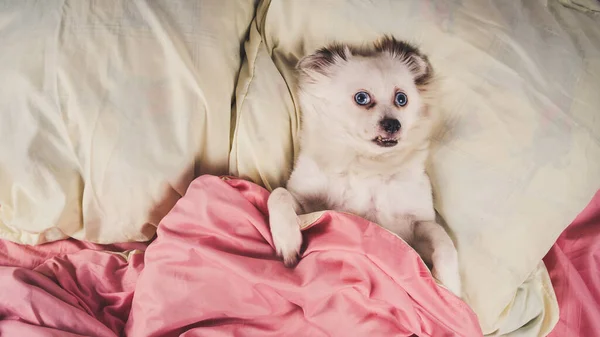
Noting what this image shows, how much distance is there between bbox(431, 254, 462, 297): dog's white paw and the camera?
3.46 ft

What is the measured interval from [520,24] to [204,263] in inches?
35.7

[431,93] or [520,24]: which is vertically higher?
[520,24]

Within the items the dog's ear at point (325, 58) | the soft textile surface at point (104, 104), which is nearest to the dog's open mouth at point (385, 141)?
the dog's ear at point (325, 58)

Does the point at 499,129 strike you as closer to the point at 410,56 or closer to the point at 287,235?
the point at 410,56

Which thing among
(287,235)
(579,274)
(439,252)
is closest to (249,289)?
(287,235)

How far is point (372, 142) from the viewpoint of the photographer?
1147mm

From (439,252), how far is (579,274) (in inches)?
19.3

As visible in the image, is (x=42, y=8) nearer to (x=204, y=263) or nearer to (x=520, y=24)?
(x=204, y=263)

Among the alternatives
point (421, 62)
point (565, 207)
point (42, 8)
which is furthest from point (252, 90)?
point (565, 207)

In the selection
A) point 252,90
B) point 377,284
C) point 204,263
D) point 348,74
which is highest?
point 348,74

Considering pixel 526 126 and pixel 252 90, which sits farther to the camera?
pixel 252 90

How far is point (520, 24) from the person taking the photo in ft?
3.65

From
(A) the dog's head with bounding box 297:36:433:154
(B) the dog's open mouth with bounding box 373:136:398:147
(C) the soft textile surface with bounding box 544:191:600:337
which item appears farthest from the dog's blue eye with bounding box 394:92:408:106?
(C) the soft textile surface with bounding box 544:191:600:337

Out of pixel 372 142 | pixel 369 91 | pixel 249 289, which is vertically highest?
pixel 369 91
